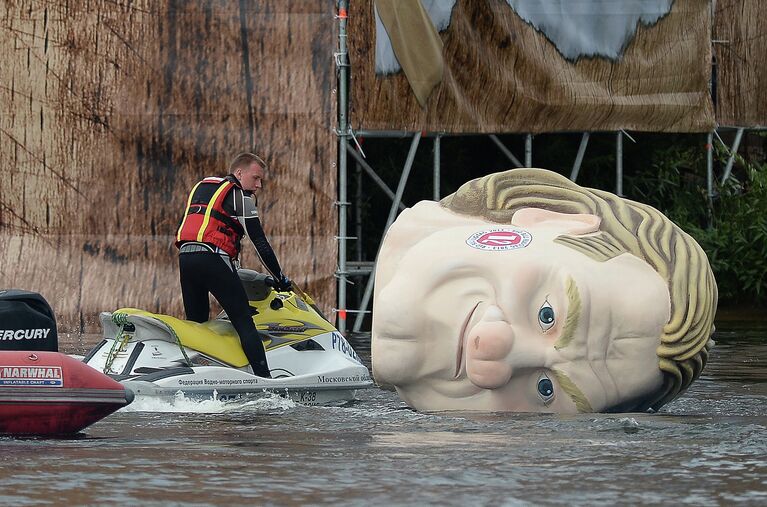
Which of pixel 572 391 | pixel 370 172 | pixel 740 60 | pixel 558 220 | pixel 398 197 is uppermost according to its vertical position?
pixel 740 60

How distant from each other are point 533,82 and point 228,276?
19.5 feet

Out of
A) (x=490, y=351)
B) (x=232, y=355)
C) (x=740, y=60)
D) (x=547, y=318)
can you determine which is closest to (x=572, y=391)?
(x=547, y=318)

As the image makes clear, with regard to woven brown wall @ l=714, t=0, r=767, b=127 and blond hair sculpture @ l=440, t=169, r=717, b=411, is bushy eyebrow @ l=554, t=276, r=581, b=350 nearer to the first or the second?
blond hair sculpture @ l=440, t=169, r=717, b=411

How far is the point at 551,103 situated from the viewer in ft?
48.9

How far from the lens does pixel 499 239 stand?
8.05 meters

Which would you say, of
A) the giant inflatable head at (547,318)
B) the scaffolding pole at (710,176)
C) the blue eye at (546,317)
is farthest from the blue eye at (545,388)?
the scaffolding pole at (710,176)

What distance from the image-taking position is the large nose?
303 inches

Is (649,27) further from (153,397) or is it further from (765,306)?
(153,397)

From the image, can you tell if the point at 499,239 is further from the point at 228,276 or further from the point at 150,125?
the point at 150,125

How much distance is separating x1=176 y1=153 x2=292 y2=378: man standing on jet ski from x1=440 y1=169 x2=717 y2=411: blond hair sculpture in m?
1.42

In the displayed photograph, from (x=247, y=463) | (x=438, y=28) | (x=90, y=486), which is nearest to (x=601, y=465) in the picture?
(x=247, y=463)

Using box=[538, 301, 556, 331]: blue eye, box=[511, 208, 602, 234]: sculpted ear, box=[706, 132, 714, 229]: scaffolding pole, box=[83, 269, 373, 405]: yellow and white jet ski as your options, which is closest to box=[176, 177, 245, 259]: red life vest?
box=[83, 269, 373, 405]: yellow and white jet ski

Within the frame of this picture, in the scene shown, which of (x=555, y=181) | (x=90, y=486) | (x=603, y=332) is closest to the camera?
(x=90, y=486)

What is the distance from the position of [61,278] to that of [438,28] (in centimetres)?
374
